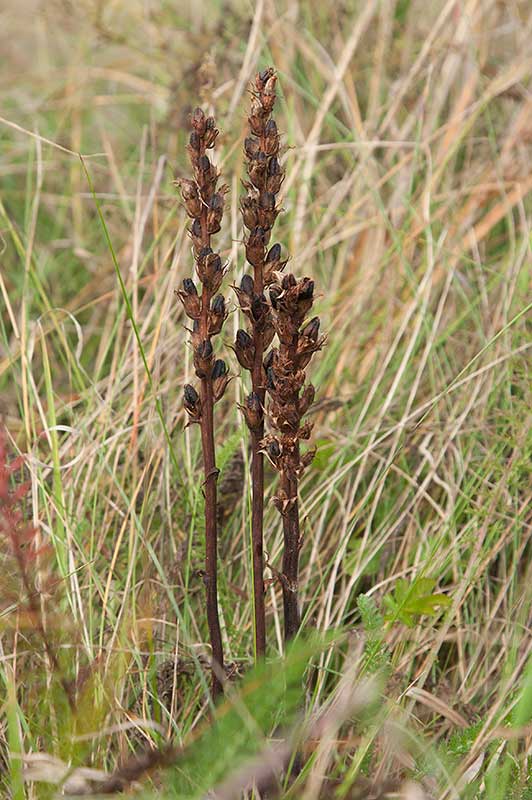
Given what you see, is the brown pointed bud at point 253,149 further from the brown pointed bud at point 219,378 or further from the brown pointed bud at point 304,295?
the brown pointed bud at point 219,378

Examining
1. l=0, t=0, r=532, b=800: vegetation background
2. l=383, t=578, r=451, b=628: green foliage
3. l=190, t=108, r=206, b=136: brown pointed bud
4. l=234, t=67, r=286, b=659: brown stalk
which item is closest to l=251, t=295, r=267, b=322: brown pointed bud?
l=234, t=67, r=286, b=659: brown stalk

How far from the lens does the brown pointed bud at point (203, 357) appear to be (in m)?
1.17

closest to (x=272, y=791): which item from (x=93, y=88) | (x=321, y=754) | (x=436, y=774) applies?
(x=321, y=754)

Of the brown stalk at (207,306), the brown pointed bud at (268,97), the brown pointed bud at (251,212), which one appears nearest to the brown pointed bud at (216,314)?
the brown stalk at (207,306)

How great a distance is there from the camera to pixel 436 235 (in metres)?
2.33

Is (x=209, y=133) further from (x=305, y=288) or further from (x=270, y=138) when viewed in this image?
(x=305, y=288)

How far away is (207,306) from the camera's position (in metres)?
1.17

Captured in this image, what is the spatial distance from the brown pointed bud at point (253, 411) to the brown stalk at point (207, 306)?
1.9 inches

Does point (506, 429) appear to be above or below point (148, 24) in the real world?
below

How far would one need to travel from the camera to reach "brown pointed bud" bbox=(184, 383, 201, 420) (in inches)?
46.3

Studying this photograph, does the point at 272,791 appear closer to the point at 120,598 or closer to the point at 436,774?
the point at 436,774

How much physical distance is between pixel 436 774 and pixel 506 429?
2.42 feet

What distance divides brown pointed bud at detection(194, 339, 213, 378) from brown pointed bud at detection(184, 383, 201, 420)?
0.03 metres

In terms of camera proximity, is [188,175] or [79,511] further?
[188,175]
